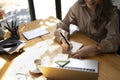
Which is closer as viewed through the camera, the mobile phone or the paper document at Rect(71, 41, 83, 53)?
the mobile phone

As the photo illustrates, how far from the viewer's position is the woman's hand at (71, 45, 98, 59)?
151 centimetres

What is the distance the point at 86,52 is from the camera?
1532 mm

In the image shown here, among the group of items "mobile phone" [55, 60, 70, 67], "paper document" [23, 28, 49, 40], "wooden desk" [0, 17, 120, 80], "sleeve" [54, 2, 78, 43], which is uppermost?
"sleeve" [54, 2, 78, 43]

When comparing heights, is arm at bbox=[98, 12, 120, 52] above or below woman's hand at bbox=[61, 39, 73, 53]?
above

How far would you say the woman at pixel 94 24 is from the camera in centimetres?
157

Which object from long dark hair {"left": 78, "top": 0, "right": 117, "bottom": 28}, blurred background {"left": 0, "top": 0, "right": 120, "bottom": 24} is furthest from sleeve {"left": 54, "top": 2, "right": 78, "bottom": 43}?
blurred background {"left": 0, "top": 0, "right": 120, "bottom": 24}

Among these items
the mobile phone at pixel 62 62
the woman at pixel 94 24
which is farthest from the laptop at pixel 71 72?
the woman at pixel 94 24

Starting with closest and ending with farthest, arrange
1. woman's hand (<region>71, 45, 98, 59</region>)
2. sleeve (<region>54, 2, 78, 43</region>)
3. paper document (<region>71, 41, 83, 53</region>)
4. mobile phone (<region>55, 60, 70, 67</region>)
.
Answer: mobile phone (<region>55, 60, 70, 67</region>), woman's hand (<region>71, 45, 98, 59</region>), paper document (<region>71, 41, 83, 53</region>), sleeve (<region>54, 2, 78, 43</region>)

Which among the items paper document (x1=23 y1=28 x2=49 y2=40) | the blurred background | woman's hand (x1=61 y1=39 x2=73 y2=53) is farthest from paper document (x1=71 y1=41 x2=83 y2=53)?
the blurred background

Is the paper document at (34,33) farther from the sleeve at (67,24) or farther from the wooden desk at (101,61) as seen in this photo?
the sleeve at (67,24)

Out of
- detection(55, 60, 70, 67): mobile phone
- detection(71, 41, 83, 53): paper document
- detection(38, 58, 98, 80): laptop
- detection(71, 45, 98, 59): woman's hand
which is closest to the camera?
detection(38, 58, 98, 80): laptop

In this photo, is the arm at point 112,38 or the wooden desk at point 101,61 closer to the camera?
the wooden desk at point 101,61

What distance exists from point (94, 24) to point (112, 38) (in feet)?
0.89

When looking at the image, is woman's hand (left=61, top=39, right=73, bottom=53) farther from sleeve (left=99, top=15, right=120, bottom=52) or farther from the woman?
sleeve (left=99, top=15, right=120, bottom=52)
